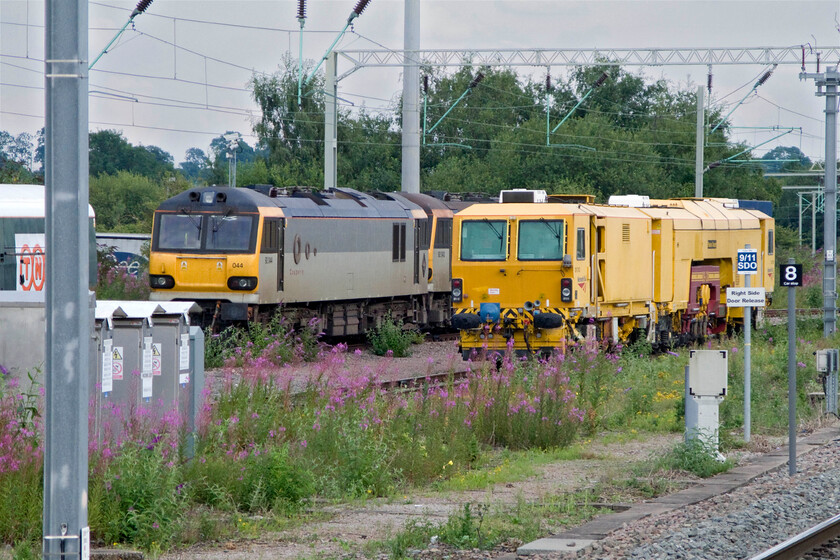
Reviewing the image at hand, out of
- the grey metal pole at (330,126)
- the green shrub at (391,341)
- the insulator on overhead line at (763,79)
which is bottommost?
the green shrub at (391,341)

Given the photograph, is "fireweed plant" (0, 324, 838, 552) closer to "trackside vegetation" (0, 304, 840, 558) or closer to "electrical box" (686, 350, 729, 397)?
"trackside vegetation" (0, 304, 840, 558)

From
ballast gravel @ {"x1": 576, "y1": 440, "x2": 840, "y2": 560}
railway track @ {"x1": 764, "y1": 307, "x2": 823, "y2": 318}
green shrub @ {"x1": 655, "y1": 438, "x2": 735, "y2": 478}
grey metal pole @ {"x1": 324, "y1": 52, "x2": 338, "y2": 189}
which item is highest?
grey metal pole @ {"x1": 324, "y1": 52, "x2": 338, "y2": 189}

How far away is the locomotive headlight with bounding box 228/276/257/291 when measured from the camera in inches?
916

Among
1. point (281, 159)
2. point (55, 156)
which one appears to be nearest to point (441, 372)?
point (55, 156)

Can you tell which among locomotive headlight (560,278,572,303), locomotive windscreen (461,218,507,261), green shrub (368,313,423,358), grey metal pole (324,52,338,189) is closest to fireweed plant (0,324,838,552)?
locomotive headlight (560,278,572,303)

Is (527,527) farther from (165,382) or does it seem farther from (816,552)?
(165,382)

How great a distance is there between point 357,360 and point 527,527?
1443cm

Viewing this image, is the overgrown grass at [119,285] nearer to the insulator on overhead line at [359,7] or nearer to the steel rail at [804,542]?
the insulator on overhead line at [359,7]

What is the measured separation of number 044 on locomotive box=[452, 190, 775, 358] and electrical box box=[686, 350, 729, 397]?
7.00 m

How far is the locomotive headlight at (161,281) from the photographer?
23.9m

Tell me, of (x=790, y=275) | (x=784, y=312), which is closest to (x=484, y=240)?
(x=790, y=275)

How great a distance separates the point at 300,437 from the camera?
11.2 m

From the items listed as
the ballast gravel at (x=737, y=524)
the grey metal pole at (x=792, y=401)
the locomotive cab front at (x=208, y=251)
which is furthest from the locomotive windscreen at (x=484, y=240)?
the ballast gravel at (x=737, y=524)

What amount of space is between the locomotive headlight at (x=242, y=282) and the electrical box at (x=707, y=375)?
484 inches
